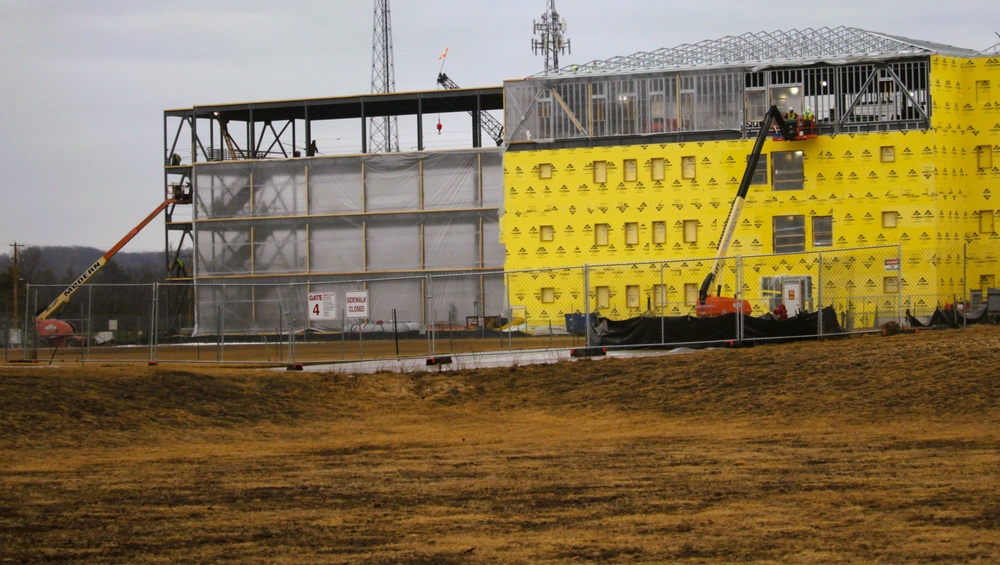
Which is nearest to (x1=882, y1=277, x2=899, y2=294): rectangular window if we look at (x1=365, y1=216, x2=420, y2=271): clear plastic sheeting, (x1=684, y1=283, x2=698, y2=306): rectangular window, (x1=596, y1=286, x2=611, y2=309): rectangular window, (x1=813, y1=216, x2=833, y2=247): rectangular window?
(x1=813, y1=216, x2=833, y2=247): rectangular window

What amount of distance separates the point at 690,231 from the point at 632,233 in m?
2.95

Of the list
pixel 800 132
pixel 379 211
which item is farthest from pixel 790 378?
pixel 379 211

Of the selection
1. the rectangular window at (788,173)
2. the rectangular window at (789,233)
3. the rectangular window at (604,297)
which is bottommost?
the rectangular window at (604,297)

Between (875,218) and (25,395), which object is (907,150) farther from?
(25,395)

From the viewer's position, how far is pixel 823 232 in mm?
56875

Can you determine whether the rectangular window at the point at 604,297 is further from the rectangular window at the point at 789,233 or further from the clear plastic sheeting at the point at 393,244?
the clear plastic sheeting at the point at 393,244

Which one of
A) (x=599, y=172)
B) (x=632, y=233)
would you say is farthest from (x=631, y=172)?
(x=632, y=233)

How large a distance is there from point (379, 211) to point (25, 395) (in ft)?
149

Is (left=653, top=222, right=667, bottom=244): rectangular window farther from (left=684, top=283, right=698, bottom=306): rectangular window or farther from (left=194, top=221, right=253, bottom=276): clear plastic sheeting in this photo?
(left=194, top=221, right=253, bottom=276): clear plastic sheeting

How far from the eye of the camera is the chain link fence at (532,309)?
32719mm

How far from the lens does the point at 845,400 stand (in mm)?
22297

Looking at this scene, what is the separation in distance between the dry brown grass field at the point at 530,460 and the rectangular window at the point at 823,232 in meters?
26.5

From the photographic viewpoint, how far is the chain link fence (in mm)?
32719

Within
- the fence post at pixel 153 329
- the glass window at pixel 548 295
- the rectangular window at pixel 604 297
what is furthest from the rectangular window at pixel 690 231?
the fence post at pixel 153 329
